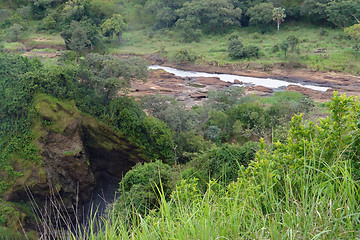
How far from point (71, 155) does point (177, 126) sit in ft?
16.0

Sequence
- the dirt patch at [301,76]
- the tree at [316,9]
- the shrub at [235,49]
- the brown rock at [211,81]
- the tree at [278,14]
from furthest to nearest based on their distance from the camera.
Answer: the tree at [278,14] < the tree at [316,9] < the shrub at [235,49] < the brown rock at [211,81] < the dirt patch at [301,76]

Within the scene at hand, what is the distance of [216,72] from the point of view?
30047 millimetres

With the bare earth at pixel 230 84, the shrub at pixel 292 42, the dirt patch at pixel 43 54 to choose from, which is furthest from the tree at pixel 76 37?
the shrub at pixel 292 42

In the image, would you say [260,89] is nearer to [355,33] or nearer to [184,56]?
[184,56]

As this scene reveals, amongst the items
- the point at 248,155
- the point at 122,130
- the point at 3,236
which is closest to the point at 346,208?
the point at 248,155

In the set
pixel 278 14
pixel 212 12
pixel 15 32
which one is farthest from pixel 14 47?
pixel 278 14

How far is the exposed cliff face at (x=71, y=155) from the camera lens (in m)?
11.2

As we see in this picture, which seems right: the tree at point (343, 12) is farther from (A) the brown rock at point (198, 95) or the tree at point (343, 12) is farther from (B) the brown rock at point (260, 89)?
(A) the brown rock at point (198, 95)

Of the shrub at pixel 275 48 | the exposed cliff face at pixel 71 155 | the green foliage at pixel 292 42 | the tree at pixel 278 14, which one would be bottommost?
the exposed cliff face at pixel 71 155

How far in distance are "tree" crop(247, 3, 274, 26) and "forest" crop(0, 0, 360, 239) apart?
157 millimetres

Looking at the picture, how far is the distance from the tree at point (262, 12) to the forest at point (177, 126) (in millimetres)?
157

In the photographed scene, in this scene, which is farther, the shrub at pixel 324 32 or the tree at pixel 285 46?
the shrub at pixel 324 32

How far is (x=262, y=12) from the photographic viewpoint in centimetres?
3434

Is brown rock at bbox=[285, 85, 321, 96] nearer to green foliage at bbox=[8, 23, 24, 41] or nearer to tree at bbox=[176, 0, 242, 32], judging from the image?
tree at bbox=[176, 0, 242, 32]
